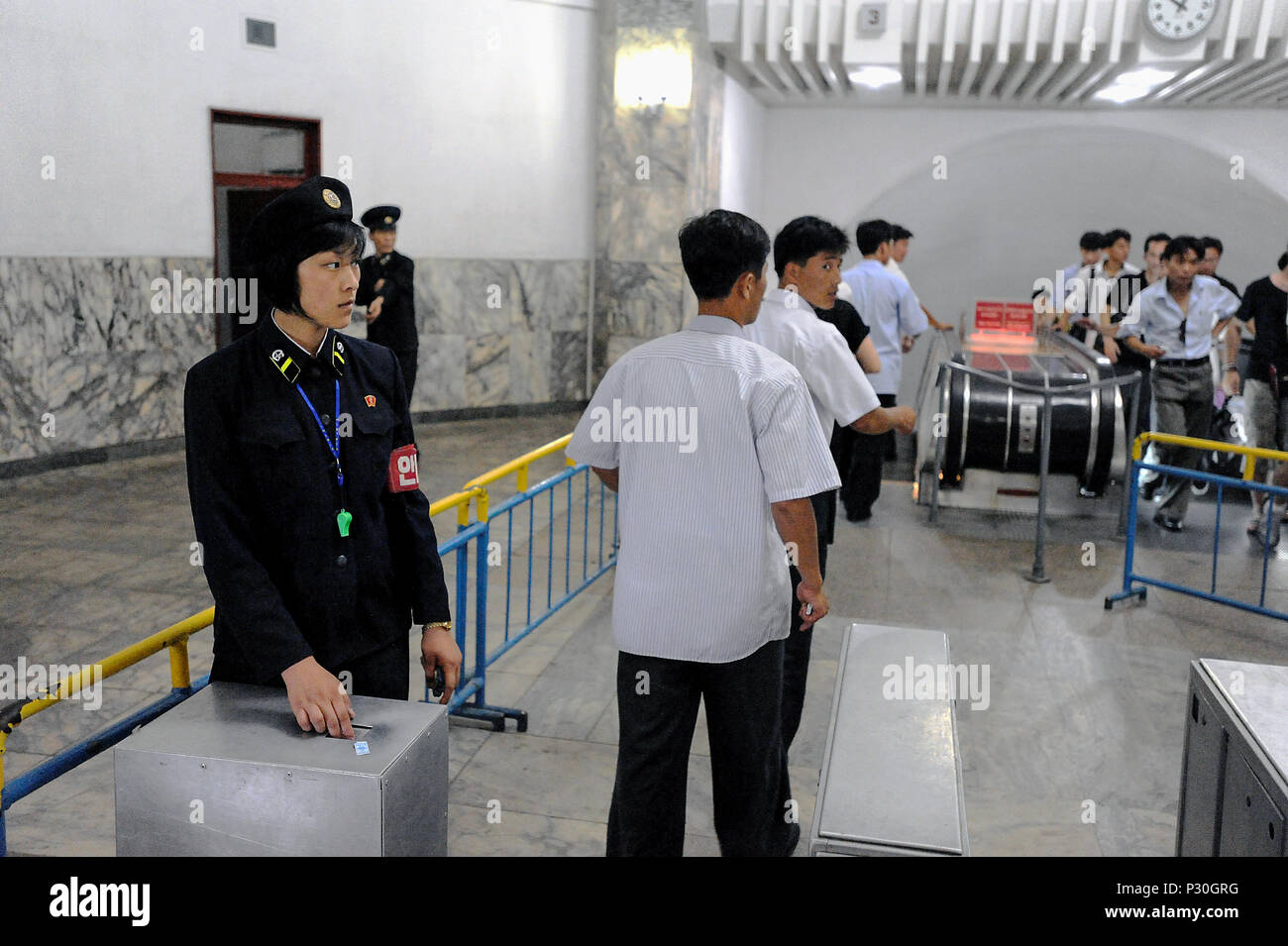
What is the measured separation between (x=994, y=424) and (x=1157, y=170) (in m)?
9.87

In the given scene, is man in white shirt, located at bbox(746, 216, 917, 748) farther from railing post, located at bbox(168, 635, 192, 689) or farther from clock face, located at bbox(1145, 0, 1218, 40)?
clock face, located at bbox(1145, 0, 1218, 40)

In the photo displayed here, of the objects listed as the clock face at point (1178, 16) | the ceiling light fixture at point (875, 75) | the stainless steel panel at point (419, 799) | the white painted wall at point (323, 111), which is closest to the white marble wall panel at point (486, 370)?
the white painted wall at point (323, 111)

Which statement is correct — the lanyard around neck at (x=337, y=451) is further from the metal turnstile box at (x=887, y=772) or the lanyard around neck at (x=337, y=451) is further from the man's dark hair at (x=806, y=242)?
the man's dark hair at (x=806, y=242)

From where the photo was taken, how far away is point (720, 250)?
2.72m

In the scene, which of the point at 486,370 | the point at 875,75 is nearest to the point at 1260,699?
the point at 486,370

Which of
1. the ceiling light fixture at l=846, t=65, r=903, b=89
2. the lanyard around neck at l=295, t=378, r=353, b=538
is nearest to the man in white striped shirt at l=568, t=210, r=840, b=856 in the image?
the lanyard around neck at l=295, t=378, r=353, b=538

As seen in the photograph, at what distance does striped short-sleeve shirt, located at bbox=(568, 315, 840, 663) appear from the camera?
2619 mm

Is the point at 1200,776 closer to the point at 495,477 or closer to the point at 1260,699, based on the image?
the point at 1260,699

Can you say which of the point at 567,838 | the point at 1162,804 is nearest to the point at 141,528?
the point at 567,838

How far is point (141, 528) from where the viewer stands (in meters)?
6.82

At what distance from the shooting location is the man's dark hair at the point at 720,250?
2.71 meters

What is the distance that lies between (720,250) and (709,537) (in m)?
0.68

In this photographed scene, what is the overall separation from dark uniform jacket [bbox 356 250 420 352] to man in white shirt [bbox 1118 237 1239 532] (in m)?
4.89

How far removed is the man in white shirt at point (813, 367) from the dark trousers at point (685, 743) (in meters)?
0.60
